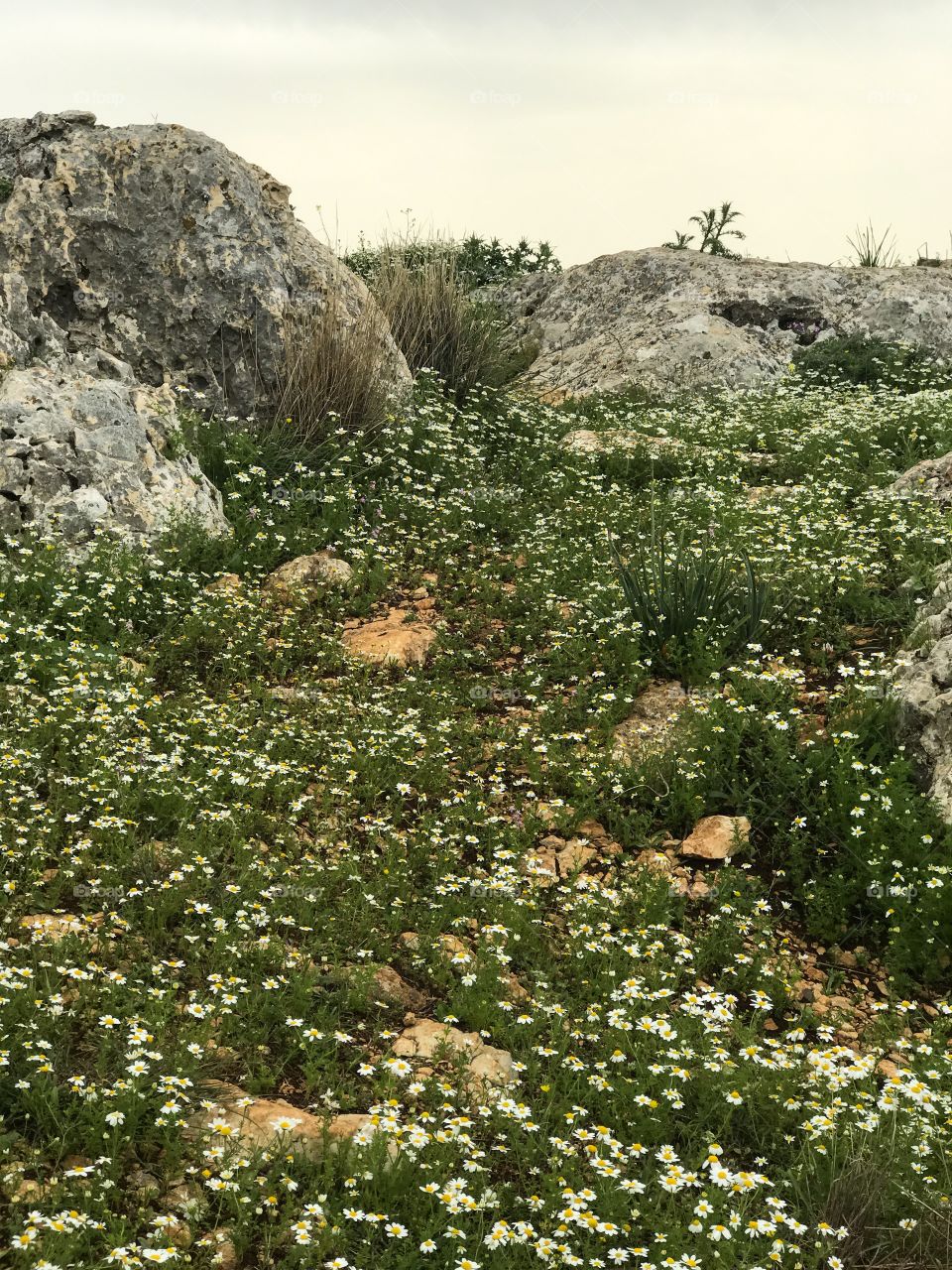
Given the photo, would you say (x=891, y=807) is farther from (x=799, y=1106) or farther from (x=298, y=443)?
(x=298, y=443)

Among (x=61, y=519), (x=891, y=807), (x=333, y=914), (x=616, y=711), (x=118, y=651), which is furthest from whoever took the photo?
(x=61, y=519)

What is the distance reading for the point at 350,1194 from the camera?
348 centimetres

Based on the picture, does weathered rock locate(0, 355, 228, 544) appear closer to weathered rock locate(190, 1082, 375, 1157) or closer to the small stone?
the small stone

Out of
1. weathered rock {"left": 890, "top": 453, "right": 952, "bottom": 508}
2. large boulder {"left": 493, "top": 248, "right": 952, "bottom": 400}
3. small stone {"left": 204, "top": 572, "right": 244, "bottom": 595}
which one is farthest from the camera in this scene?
large boulder {"left": 493, "top": 248, "right": 952, "bottom": 400}

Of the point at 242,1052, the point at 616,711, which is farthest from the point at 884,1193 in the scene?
the point at 616,711

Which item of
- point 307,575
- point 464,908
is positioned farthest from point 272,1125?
point 307,575

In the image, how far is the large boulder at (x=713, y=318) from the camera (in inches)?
651

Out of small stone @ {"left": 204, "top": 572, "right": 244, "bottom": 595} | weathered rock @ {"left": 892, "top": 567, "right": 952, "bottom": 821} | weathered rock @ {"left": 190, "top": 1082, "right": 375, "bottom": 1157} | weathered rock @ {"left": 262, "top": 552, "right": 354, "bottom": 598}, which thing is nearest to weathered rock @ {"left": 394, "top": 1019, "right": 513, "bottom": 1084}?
weathered rock @ {"left": 190, "top": 1082, "right": 375, "bottom": 1157}

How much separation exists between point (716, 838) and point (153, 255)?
27.9ft

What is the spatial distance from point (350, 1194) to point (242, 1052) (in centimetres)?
89

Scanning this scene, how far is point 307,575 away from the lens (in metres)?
9.27

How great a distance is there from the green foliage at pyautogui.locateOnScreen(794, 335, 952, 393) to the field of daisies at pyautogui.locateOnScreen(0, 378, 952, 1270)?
20.0 feet

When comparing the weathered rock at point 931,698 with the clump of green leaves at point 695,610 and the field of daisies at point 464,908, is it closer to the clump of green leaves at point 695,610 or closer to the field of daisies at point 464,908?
the field of daisies at point 464,908

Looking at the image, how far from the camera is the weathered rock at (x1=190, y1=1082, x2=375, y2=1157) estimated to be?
12.2 feet
